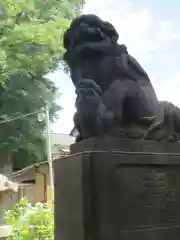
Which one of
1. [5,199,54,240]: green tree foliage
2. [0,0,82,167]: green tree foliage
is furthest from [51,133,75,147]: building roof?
[5,199,54,240]: green tree foliage

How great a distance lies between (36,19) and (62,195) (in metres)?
5.05

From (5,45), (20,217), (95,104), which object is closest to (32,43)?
(5,45)

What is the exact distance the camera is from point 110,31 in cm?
245

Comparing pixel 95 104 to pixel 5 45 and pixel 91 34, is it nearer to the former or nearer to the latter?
pixel 91 34

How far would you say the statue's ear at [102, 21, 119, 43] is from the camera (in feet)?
8.00

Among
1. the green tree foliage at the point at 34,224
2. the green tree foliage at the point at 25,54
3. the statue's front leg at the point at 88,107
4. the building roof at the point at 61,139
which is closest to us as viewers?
the statue's front leg at the point at 88,107

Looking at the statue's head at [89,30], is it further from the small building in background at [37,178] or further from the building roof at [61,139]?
the building roof at [61,139]

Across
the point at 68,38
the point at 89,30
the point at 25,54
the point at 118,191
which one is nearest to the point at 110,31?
the point at 89,30

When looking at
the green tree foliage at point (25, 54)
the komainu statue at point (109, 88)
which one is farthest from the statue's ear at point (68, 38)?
the green tree foliage at point (25, 54)

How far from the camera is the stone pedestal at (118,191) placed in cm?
203

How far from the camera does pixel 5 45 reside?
6.35 meters

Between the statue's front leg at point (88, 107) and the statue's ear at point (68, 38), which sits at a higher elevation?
the statue's ear at point (68, 38)

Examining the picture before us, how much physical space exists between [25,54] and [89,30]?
4.44m

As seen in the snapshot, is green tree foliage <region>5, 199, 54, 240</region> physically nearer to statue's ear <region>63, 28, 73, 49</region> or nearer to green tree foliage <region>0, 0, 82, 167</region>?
green tree foliage <region>0, 0, 82, 167</region>
